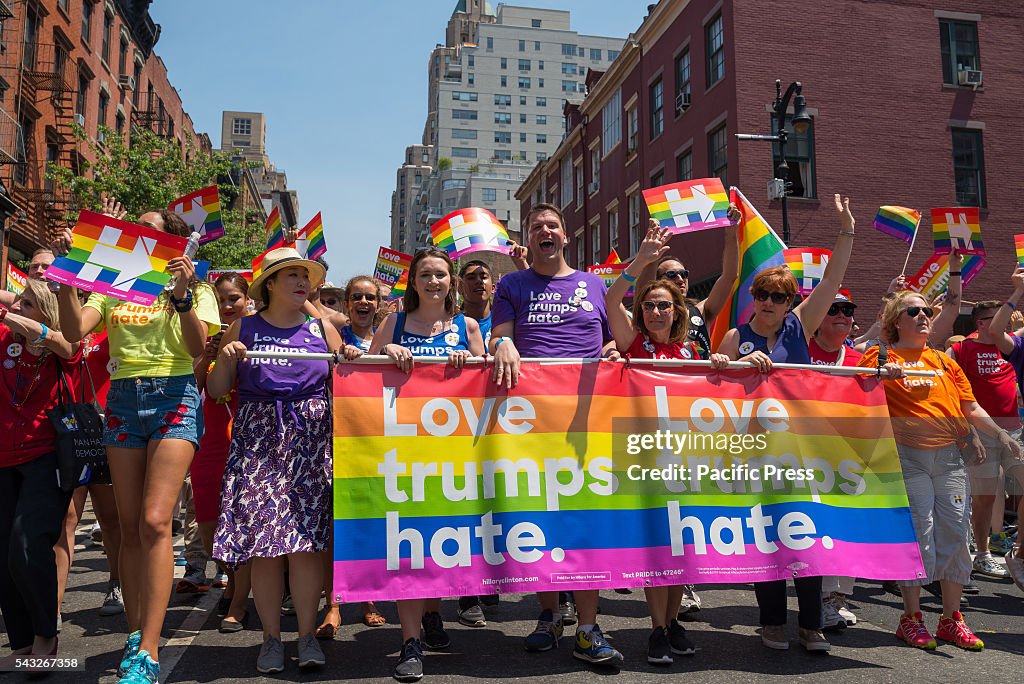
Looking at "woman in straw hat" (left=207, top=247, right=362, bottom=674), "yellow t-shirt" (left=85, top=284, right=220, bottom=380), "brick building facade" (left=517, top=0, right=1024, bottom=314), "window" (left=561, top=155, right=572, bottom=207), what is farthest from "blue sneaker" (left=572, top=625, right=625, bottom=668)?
"window" (left=561, top=155, right=572, bottom=207)

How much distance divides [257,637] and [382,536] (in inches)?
53.4

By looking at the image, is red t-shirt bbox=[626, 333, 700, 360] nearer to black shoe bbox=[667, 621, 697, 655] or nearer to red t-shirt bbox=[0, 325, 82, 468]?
black shoe bbox=[667, 621, 697, 655]

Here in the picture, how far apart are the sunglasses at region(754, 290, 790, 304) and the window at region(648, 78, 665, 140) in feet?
71.2

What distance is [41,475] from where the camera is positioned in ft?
14.1

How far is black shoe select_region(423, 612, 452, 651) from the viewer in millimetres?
4656

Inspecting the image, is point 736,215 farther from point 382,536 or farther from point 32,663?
point 32,663

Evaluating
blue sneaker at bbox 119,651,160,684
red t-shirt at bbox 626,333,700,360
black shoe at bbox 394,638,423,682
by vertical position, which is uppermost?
red t-shirt at bbox 626,333,700,360

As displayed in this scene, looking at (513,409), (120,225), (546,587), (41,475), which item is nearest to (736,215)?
(513,409)

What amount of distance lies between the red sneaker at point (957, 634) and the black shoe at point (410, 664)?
3024 mm

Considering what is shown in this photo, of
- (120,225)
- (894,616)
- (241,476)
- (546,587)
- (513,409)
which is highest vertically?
(120,225)

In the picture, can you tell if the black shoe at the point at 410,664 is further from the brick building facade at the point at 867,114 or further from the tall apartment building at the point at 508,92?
the tall apartment building at the point at 508,92

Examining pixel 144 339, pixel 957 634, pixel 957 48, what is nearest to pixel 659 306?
pixel 957 634

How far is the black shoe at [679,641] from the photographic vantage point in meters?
4.48

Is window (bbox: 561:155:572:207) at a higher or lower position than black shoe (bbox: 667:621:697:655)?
higher
